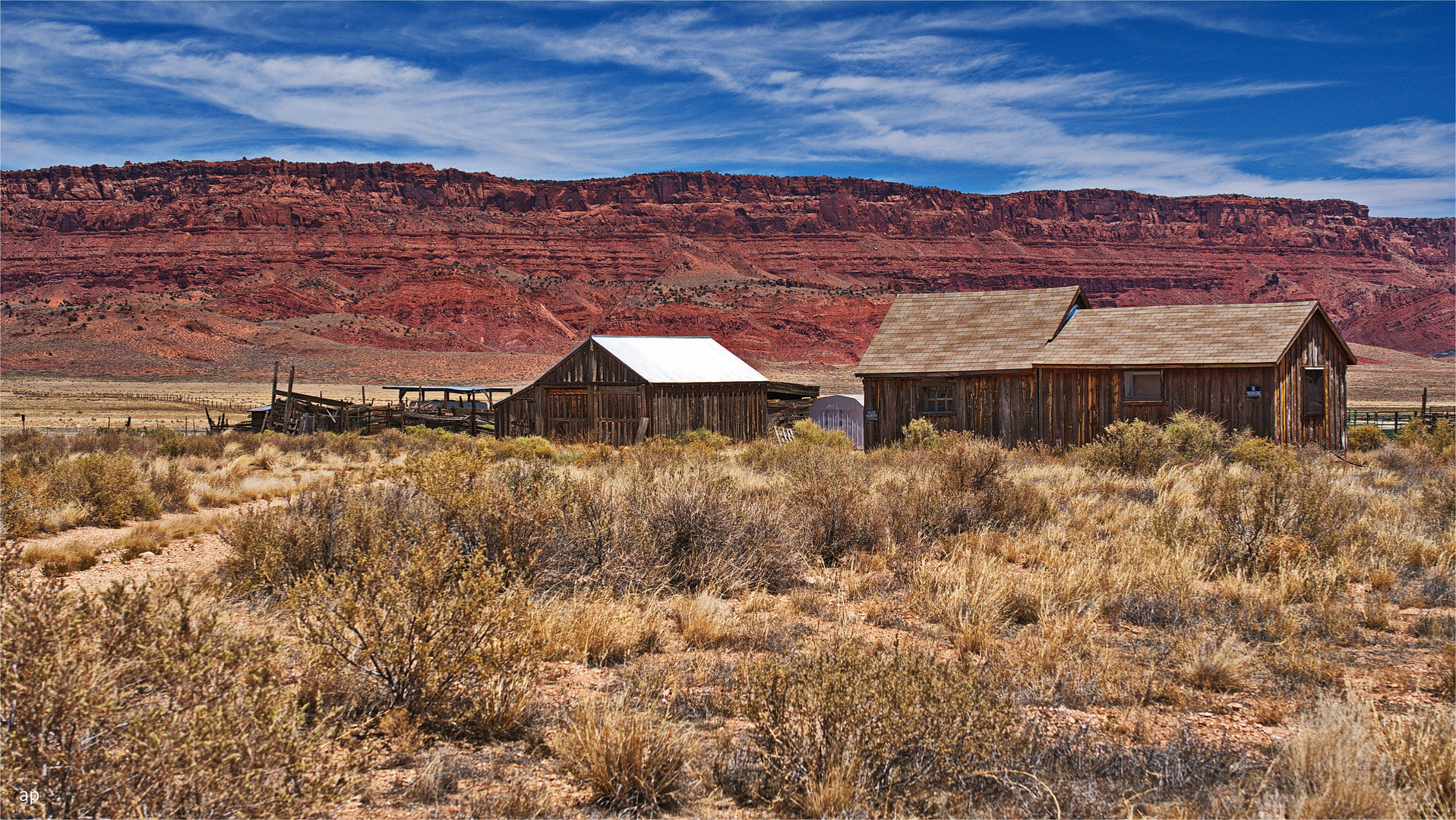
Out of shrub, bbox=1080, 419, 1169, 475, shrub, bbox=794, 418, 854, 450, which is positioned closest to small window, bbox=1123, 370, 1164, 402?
shrub, bbox=1080, 419, 1169, 475

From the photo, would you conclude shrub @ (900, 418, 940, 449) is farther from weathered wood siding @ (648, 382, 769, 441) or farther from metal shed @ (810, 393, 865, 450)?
weathered wood siding @ (648, 382, 769, 441)

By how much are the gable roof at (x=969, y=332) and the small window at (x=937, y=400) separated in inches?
22.0

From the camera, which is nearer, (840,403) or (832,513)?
(832,513)

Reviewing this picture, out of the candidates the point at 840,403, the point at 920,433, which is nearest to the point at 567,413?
the point at 840,403

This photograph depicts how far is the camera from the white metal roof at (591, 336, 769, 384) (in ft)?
86.1

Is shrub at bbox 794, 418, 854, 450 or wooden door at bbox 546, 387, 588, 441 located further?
wooden door at bbox 546, 387, 588, 441

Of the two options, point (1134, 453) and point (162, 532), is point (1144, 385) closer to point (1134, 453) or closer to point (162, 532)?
point (1134, 453)

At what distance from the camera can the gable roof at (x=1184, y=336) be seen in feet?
65.3

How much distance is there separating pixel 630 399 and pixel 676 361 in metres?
2.71

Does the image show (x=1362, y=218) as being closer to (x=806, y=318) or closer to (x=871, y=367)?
(x=806, y=318)

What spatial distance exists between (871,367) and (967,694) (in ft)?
65.0

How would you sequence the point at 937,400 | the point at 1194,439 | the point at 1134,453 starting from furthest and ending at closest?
the point at 937,400
the point at 1194,439
the point at 1134,453

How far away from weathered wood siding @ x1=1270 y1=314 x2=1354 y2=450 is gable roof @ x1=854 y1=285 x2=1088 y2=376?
4904 millimetres

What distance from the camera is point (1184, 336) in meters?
20.9
